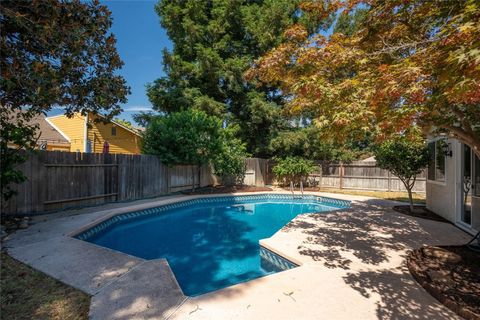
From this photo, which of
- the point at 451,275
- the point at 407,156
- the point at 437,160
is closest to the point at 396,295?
the point at 451,275

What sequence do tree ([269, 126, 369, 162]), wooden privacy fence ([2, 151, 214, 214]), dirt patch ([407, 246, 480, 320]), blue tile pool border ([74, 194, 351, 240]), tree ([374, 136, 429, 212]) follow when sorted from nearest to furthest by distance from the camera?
dirt patch ([407, 246, 480, 320]), blue tile pool border ([74, 194, 351, 240]), wooden privacy fence ([2, 151, 214, 214]), tree ([374, 136, 429, 212]), tree ([269, 126, 369, 162])

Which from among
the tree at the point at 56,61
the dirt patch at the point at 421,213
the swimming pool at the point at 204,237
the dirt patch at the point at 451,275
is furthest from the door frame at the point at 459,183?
the tree at the point at 56,61

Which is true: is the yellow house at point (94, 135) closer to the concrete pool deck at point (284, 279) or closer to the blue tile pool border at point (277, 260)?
the concrete pool deck at point (284, 279)

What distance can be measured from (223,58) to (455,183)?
15.2 meters

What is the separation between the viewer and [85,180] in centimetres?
819

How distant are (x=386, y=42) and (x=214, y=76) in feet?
43.5

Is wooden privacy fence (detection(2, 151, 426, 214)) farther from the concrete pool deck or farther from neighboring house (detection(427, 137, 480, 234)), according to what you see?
neighboring house (detection(427, 137, 480, 234))

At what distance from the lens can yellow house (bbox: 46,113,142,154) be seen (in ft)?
54.7

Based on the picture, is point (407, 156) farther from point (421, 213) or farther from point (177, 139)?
point (177, 139)

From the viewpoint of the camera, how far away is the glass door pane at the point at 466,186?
568cm

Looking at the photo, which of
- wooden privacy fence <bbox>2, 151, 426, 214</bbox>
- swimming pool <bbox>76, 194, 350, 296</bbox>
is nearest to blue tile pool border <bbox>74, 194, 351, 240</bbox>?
swimming pool <bbox>76, 194, 350, 296</bbox>

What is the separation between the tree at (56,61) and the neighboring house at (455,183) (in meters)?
7.95

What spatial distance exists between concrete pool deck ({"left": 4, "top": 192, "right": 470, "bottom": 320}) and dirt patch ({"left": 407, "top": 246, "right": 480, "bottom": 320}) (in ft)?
0.39

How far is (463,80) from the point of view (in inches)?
76.4
